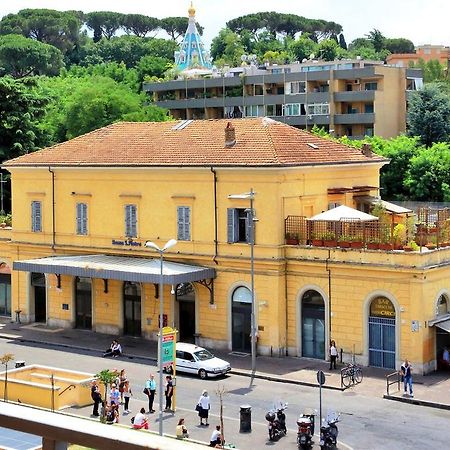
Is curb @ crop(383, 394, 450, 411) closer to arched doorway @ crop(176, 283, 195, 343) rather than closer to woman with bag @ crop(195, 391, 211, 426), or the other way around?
woman with bag @ crop(195, 391, 211, 426)

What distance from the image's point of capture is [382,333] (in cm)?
3622

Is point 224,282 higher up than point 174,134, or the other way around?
point 174,134

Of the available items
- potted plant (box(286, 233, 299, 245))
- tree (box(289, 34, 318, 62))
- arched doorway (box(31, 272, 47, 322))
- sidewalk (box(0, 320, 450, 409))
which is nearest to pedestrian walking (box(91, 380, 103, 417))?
sidewalk (box(0, 320, 450, 409))

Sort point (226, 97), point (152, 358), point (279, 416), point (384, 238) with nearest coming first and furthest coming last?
1. point (279, 416)
2. point (384, 238)
3. point (152, 358)
4. point (226, 97)

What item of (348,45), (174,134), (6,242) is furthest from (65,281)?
(348,45)

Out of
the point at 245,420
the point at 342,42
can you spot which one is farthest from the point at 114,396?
the point at 342,42

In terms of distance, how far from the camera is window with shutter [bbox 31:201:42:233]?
1876 inches

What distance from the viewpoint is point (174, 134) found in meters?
45.3

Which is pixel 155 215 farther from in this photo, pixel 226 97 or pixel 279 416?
pixel 226 97

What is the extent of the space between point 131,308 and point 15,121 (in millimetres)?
27219

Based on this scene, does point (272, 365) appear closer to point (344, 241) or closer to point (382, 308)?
point (382, 308)

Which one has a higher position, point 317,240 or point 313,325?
point 317,240

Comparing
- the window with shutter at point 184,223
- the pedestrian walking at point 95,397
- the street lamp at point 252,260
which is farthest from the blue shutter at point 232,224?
the pedestrian walking at point 95,397

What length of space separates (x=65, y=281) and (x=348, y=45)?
14554 cm
